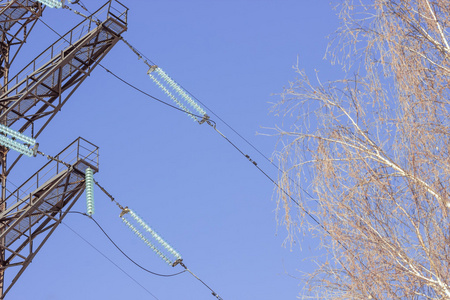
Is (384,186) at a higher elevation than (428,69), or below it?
below

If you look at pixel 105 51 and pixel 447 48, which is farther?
pixel 105 51

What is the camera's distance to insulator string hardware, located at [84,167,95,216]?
17.4m

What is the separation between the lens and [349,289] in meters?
9.46

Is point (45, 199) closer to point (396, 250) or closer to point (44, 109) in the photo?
point (44, 109)

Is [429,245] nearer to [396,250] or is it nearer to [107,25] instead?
[396,250]

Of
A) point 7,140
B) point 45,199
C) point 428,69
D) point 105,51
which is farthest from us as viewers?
point 105,51

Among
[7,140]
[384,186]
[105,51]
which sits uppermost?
[105,51]

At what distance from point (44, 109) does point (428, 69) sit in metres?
12.9

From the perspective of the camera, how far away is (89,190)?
1788 centimetres

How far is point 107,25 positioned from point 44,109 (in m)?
2.90

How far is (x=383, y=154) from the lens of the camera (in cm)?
995

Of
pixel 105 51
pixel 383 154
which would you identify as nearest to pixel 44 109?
pixel 105 51

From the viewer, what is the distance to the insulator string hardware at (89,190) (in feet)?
57.2

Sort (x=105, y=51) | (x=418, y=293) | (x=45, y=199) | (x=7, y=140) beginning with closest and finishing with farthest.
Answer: (x=418, y=293), (x=7, y=140), (x=45, y=199), (x=105, y=51)
